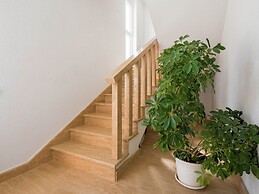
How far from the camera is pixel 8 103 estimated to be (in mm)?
1795

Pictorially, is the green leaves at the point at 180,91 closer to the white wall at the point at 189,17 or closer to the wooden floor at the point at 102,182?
the wooden floor at the point at 102,182

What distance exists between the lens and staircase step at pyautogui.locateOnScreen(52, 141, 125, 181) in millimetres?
1835

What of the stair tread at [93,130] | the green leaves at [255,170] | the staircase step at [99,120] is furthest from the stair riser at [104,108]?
the green leaves at [255,170]

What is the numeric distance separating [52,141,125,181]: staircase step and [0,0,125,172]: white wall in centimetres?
27

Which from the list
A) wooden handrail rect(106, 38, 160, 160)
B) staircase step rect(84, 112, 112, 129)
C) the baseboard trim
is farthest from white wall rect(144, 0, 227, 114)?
the baseboard trim

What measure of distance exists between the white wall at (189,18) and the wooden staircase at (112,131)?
312mm

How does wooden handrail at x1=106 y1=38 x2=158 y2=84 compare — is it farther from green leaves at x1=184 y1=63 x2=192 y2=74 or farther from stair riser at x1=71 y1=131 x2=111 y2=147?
stair riser at x1=71 y1=131 x2=111 y2=147

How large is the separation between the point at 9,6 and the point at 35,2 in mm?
328

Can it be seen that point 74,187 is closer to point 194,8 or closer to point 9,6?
point 9,6

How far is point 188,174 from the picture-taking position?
162cm

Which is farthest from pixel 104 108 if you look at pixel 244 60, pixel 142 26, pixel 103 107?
pixel 142 26

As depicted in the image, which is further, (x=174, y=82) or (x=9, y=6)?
(x=9, y=6)

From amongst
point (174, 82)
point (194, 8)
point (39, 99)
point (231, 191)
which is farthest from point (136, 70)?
point (231, 191)

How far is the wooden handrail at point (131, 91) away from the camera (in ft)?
5.94
